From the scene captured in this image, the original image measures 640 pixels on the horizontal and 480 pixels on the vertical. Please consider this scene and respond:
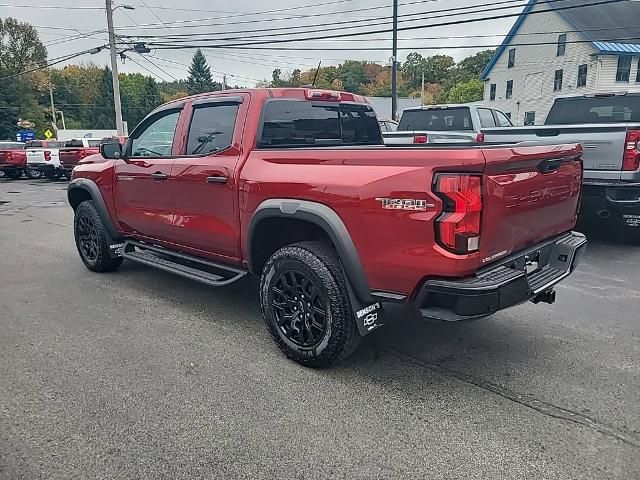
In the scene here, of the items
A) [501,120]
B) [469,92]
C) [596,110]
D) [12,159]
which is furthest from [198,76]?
[596,110]

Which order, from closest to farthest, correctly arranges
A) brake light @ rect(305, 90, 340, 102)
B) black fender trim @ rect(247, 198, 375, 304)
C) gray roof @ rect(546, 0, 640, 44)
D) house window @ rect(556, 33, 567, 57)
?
1. black fender trim @ rect(247, 198, 375, 304)
2. brake light @ rect(305, 90, 340, 102)
3. gray roof @ rect(546, 0, 640, 44)
4. house window @ rect(556, 33, 567, 57)

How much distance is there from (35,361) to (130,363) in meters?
0.71

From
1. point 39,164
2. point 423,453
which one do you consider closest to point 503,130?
point 423,453

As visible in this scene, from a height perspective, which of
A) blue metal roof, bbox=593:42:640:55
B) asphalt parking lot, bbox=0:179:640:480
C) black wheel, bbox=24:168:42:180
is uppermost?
blue metal roof, bbox=593:42:640:55

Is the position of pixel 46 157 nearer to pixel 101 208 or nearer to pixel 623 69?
pixel 101 208

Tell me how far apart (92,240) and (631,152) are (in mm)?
6280

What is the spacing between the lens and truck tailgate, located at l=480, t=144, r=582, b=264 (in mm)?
2797

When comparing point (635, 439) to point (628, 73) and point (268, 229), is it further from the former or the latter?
point (628, 73)

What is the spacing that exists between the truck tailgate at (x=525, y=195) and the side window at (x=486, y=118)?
8009 millimetres

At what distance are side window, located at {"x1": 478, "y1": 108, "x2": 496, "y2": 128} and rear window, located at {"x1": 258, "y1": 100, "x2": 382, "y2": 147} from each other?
7.06 metres

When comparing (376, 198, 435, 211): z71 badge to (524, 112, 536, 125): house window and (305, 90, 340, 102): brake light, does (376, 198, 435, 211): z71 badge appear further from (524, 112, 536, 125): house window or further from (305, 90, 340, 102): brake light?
(524, 112, 536, 125): house window

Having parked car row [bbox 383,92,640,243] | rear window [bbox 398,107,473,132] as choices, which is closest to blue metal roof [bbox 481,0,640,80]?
rear window [bbox 398,107,473,132]

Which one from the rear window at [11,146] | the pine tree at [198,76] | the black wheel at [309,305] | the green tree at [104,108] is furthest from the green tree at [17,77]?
the black wheel at [309,305]

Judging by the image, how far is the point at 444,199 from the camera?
2717mm
